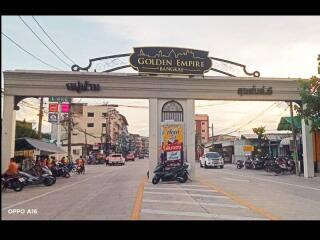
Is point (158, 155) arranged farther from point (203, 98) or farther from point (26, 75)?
point (26, 75)

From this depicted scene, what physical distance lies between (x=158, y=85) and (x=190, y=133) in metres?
3.49

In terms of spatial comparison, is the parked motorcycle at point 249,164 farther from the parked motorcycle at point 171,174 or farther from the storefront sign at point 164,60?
the parked motorcycle at point 171,174

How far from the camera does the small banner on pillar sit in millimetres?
24078

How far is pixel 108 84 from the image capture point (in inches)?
964

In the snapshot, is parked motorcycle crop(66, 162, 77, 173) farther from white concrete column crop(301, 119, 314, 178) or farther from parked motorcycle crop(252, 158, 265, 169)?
white concrete column crop(301, 119, 314, 178)

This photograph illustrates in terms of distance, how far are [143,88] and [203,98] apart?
377 centimetres

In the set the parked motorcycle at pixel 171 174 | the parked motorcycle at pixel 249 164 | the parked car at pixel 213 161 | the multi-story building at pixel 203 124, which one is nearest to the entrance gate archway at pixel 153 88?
the parked motorcycle at pixel 171 174

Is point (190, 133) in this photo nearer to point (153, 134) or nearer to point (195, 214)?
point (153, 134)

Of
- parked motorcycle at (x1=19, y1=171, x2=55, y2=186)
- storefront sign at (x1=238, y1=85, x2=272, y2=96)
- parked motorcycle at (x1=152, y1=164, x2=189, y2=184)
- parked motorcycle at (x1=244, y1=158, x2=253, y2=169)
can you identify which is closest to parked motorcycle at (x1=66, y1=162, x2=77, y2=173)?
parked motorcycle at (x1=19, y1=171, x2=55, y2=186)

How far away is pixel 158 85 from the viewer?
2473cm

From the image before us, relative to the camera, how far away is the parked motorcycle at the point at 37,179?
19.1m

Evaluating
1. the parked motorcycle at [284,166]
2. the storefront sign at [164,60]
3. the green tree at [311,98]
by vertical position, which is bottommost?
the parked motorcycle at [284,166]
